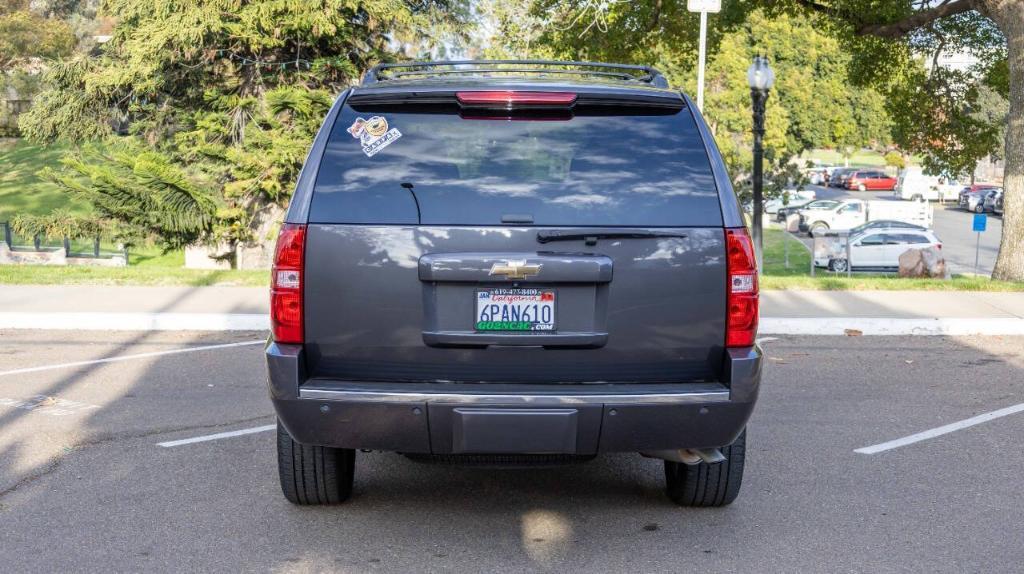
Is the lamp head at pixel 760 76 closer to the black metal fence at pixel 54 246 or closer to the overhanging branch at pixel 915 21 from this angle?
Result: the overhanging branch at pixel 915 21

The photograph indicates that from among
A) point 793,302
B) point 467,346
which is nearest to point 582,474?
point 467,346

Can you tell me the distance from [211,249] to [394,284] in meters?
21.7

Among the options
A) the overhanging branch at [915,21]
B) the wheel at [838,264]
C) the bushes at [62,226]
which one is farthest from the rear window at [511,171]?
the wheel at [838,264]

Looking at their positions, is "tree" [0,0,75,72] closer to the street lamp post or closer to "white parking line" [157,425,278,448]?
the street lamp post

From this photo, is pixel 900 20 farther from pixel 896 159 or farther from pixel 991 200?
pixel 896 159

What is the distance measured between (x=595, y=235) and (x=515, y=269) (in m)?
0.34

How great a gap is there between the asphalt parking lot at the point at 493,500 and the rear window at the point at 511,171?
55.1 inches

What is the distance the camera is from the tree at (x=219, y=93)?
22.1 metres

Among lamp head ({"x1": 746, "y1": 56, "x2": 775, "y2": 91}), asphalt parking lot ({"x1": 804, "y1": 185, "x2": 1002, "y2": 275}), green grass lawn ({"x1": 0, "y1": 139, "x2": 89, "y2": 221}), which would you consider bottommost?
asphalt parking lot ({"x1": 804, "y1": 185, "x2": 1002, "y2": 275})

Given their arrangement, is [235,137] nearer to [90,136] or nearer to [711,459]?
[90,136]

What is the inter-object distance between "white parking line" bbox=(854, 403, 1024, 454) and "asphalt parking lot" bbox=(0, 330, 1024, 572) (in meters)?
0.07

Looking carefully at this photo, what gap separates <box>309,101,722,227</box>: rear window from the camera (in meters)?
4.42

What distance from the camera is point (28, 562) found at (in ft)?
14.9

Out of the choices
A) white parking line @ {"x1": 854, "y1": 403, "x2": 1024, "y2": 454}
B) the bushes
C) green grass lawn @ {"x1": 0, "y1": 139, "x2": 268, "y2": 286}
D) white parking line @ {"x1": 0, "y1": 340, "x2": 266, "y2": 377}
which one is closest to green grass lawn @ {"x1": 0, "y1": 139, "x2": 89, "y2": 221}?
green grass lawn @ {"x1": 0, "y1": 139, "x2": 268, "y2": 286}
